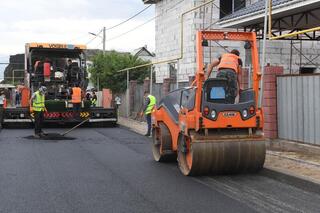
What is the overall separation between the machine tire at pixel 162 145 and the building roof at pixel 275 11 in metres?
6.12

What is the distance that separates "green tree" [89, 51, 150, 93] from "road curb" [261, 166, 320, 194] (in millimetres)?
22181

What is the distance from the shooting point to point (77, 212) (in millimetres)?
6664

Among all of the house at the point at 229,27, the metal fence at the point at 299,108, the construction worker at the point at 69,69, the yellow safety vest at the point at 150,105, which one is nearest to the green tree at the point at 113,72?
the house at the point at 229,27

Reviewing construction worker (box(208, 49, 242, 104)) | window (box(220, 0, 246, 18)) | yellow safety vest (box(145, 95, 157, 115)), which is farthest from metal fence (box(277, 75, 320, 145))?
window (box(220, 0, 246, 18))

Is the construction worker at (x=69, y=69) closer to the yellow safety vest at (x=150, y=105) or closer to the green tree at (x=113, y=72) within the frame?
the yellow safety vest at (x=150, y=105)

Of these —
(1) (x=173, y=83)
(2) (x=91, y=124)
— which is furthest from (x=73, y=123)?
(1) (x=173, y=83)

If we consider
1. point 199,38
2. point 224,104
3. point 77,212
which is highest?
point 199,38

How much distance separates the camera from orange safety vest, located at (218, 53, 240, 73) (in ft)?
30.0

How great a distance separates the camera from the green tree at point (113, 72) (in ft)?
104

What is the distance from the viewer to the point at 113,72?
31844 mm

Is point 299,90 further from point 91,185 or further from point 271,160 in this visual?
point 91,185

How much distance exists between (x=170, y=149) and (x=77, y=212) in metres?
4.30

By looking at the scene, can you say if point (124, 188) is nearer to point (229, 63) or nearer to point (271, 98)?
point (229, 63)

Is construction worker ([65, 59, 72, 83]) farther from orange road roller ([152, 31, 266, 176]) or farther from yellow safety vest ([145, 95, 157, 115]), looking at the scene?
orange road roller ([152, 31, 266, 176])
